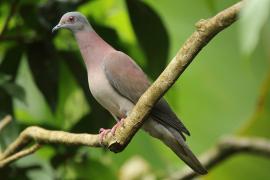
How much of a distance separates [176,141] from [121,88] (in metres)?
0.25

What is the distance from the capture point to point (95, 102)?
8.00 feet

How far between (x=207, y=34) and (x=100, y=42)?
2.94ft

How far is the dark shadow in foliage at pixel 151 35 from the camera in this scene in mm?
2230

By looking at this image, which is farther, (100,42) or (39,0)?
(39,0)

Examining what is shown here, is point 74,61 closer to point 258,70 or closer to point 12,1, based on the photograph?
point 12,1

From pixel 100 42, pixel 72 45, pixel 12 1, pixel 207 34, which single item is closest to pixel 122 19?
pixel 72 45

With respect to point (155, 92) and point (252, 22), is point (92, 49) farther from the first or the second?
point (252, 22)

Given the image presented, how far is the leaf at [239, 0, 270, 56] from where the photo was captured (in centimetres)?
51

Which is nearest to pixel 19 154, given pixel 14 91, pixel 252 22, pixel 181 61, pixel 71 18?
pixel 14 91

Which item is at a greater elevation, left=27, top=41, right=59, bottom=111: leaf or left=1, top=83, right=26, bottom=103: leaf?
left=1, top=83, right=26, bottom=103: leaf

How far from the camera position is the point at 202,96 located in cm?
291

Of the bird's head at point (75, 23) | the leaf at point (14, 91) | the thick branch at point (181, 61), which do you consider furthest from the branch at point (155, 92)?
the bird's head at point (75, 23)

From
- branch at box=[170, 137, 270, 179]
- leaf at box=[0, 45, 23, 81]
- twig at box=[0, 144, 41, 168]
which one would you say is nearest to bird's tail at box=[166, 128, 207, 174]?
branch at box=[170, 137, 270, 179]

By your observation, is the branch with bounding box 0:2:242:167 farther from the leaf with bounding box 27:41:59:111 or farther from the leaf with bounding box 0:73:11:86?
the leaf with bounding box 27:41:59:111
